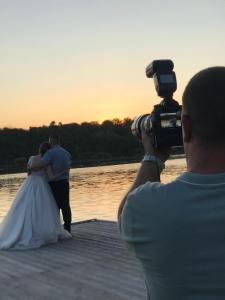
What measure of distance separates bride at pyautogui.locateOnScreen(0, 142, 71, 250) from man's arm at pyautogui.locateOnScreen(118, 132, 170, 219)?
6.15m

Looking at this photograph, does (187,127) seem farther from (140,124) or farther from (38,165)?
(38,165)

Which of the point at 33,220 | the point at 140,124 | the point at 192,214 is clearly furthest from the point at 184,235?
the point at 33,220

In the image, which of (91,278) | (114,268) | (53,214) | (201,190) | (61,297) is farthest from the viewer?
(53,214)

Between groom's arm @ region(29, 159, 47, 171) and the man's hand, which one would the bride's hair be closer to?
groom's arm @ region(29, 159, 47, 171)

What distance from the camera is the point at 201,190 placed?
118 cm

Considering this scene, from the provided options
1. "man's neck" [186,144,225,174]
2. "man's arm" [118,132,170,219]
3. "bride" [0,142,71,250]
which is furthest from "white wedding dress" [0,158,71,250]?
"man's neck" [186,144,225,174]

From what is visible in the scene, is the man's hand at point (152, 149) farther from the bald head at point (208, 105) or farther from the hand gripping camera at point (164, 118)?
the bald head at point (208, 105)

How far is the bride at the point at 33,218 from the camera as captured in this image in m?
7.58

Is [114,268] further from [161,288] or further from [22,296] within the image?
[161,288]

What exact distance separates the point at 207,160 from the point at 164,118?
1.26 feet

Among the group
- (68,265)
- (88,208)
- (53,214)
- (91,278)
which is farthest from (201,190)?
(88,208)

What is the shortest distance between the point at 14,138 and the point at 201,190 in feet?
180

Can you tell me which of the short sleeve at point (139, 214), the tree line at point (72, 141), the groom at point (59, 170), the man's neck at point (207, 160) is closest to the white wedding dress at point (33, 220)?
the groom at point (59, 170)

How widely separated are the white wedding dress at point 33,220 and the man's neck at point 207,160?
6.47 metres
